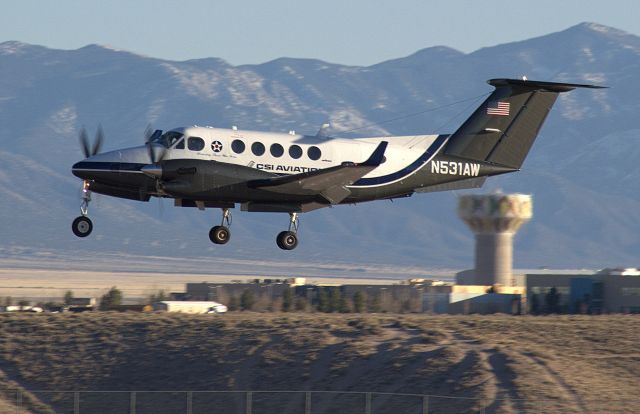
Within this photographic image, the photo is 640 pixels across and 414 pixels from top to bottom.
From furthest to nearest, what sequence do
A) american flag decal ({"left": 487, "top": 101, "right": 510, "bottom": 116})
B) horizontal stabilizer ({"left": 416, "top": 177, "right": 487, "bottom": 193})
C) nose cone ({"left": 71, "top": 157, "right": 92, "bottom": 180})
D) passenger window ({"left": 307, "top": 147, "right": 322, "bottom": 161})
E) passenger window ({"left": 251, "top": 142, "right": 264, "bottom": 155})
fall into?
1. american flag decal ({"left": 487, "top": 101, "right": 510, "bottom": 116})
2. horizontal stabilizer ({"left": 416, "top": 177, "right": 487, "bottom": 193})
3. passenger window ({"left": 307, "top": 147, "right": 322, "bottom": 161})
4. passenger window ({"left": 251, "top": 142, "right": 264, "bottom": 155})
5. nose cone ({"left": 71, "top": 157, "right": 92, "bottom": 180})

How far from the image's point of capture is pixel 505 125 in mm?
51750

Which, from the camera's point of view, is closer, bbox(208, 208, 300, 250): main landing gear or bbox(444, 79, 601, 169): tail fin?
bbox(208, 208, 300, 250): main landing gear

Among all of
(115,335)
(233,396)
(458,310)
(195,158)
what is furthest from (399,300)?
(195,158)

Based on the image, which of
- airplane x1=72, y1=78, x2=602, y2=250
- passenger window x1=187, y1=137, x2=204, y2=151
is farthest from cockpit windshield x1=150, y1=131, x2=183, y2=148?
passenger window x1=187, y1=137, x2=204, y2=151

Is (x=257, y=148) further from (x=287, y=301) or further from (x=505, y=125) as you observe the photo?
(x=287, y=301)

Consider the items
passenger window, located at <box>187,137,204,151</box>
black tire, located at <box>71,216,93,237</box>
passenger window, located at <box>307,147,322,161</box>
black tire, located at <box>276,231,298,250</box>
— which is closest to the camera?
passenger window, located at <box>187,137,204,151</box>

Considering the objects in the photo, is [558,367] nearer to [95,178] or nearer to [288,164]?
[288,164]

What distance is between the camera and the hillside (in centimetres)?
4831

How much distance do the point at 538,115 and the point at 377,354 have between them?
12.4 meters

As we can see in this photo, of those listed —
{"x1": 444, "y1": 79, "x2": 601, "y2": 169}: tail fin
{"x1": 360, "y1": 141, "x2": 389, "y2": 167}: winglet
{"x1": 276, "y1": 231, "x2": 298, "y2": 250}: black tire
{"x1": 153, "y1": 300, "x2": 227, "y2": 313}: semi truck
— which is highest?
{"x1": 444, "y1": 79, "x2": 601, "y2": 169}: tail fin

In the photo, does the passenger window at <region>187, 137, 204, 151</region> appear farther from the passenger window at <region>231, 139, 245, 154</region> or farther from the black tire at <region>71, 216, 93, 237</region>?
the black tire at <region>71, 216, 93, 237</region>

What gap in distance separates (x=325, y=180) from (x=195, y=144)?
16.3 feet

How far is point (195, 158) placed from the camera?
46406mm

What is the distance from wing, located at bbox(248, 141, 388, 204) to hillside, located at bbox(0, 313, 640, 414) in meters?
8.03
